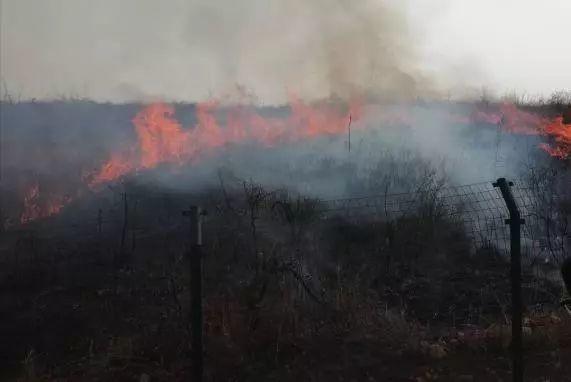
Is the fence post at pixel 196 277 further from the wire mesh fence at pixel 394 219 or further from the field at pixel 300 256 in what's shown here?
the wire mesh fence at pixel 394 219

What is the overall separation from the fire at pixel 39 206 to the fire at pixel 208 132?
1.04 meters

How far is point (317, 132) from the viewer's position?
14188 millimetres

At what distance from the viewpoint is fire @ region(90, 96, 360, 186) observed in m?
12.9

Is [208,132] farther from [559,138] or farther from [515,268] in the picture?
[515,268]

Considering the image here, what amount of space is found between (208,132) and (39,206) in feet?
16.2

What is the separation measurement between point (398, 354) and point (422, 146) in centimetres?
897

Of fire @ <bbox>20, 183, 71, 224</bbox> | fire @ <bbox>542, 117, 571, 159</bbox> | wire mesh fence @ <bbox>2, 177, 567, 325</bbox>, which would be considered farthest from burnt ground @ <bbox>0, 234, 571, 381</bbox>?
fire @ <bbox>542, 117, 571, 159</bbox>

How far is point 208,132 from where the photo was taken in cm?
1422

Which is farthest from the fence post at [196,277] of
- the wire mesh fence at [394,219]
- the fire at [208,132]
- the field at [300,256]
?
the fire at [208,132]

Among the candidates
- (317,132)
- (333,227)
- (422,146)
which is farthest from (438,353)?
(317,132)

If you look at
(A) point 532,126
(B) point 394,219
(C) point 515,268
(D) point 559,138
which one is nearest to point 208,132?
(B) point 394,219

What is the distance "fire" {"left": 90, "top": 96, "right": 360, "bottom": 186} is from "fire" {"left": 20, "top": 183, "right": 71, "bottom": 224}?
1.04m

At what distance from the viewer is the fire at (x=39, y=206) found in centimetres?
1085

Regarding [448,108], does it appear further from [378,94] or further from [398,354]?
[398,354]
